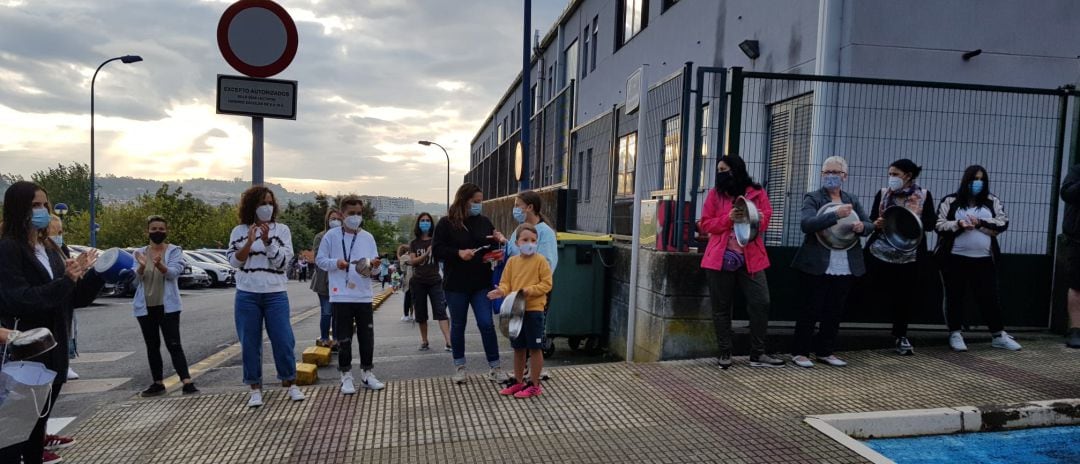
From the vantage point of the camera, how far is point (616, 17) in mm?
19531

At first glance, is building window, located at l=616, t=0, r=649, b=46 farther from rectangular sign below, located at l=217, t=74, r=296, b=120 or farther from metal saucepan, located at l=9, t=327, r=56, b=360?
metal saucepan, located at l=9, t=327, r=56, b=360

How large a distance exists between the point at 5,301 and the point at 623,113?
20.1ft

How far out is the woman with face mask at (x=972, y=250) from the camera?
5703mm

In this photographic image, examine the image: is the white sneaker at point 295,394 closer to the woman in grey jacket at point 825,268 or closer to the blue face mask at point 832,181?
the woman in grey jacket at point 825,268

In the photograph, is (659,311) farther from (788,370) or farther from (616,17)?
(616,17)

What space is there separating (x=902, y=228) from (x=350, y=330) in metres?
4.66

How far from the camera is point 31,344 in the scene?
2.96 m

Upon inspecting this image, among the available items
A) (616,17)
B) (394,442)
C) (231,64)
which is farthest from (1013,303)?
(616,17)

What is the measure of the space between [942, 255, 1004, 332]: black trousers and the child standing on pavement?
3824 mm

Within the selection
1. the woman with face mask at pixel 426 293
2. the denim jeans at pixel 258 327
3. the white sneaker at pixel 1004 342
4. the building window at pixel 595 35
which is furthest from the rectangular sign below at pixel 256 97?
the building window at pixel 595 35

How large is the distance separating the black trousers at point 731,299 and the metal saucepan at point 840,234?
1.97 ft

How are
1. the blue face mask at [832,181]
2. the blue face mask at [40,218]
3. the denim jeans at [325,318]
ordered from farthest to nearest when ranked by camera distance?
the denim jeans at [325,318]
the blue face mask at [832,181]
the blue face mask at [40,218]

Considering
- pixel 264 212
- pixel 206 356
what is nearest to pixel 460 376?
pixel 264 212

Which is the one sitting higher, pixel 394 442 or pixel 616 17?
pixel 616 17
